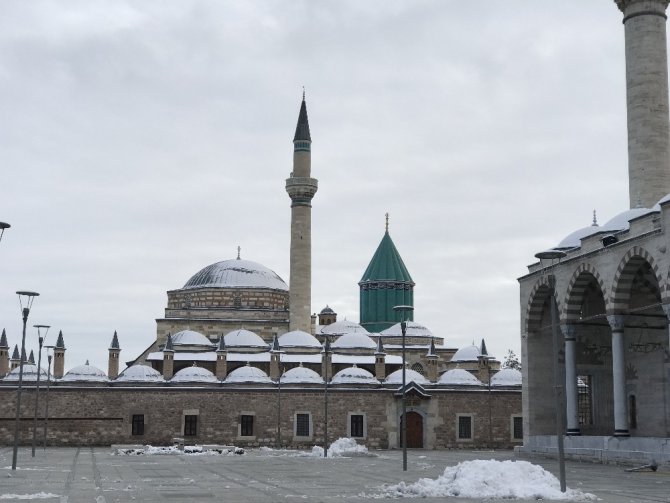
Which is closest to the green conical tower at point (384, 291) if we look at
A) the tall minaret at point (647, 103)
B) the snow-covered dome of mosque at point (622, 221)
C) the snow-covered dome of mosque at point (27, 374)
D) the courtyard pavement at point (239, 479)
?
the snow-covered dome of mosque at point (27, 374)

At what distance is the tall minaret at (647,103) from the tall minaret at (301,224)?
79.9 ft

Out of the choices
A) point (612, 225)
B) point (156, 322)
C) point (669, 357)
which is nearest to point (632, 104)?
point (612, 225)

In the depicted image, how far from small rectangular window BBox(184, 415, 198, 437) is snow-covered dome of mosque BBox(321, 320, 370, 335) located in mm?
17389

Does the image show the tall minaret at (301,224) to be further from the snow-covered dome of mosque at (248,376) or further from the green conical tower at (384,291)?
the green conical tower at (384,291)

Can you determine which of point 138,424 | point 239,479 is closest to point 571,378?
point 239,479

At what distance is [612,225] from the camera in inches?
1367

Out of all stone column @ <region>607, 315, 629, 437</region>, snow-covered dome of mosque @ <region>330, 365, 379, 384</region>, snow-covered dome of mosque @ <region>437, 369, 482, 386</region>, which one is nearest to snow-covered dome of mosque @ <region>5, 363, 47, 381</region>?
snow-covered dome of mosque @ <region>330, 365, 379, 384</region>

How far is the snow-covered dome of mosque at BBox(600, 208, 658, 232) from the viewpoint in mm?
34344

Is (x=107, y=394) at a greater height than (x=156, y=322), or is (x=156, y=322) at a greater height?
(x=156, y=322)

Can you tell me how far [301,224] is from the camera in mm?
58812

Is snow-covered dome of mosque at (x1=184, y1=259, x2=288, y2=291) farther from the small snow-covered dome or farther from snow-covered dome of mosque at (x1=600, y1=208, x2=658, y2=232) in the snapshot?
snow-covered dome of mosque at (x1=600, y1=208, x2=658, y2=232)

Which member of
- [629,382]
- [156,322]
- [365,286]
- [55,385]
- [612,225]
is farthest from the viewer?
[365,286]

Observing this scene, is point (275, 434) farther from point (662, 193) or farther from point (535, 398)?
point (662, 193)

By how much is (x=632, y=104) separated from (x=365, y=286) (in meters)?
35.7
